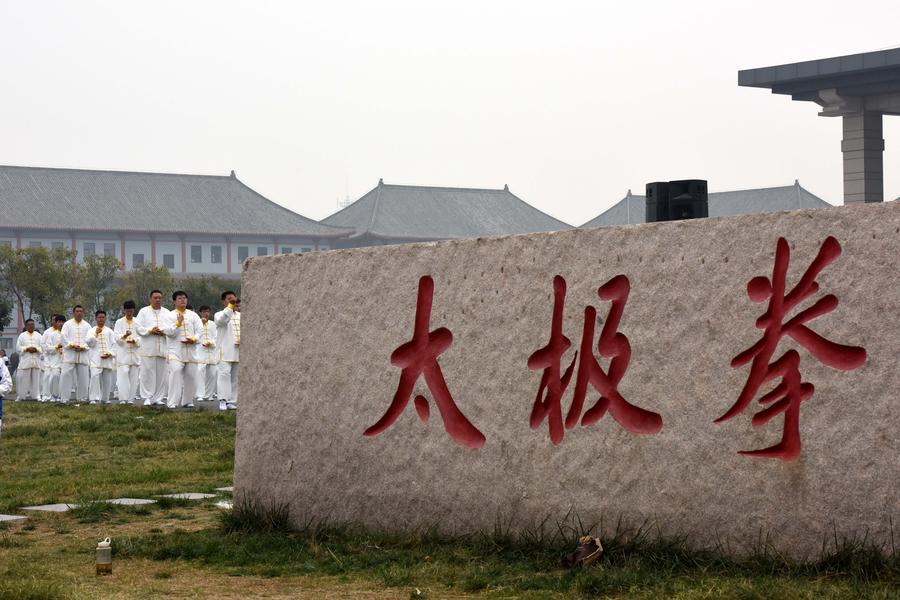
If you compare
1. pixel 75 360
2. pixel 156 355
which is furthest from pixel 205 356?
pixel 75 360

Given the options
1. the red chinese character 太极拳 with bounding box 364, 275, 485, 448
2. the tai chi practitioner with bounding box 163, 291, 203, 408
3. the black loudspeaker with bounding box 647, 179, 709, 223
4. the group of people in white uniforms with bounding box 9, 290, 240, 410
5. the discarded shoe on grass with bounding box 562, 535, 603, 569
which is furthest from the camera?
the tai chi practitioner with bounding box 163, 291, 203, 408

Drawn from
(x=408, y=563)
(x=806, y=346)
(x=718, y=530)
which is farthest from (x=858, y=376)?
(x=408, y=563)

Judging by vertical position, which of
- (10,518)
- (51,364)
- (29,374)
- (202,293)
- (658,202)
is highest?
(202,293)

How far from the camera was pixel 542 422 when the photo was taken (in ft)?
18.3

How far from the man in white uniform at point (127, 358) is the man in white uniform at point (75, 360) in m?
1.08

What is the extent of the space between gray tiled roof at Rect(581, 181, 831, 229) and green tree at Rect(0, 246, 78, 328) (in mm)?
27944

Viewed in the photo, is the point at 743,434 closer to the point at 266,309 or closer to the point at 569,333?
the point at 569,333

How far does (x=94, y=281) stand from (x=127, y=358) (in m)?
24.0

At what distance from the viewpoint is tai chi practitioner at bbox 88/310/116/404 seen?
19.7 m

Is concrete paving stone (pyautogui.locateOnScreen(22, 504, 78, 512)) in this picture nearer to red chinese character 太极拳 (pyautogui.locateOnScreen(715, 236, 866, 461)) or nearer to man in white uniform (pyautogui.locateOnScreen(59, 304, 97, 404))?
red chinese character 太极拳 (pyautogui.locateOnScreen(715, 236, 866, 461))

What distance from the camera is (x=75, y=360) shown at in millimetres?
20516

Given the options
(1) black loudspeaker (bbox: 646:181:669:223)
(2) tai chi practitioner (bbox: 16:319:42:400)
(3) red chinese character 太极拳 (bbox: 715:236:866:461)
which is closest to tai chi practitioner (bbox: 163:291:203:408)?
(2) tai chi practitioner (bbox: 16:319:42:400)

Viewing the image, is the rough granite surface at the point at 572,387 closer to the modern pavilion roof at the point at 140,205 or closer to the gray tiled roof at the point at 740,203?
the modern pavilion roof at the point at 140,205

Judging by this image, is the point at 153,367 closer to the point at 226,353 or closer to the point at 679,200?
the point at 226,353
